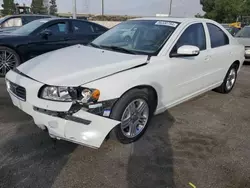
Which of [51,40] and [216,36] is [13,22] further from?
[216,36]

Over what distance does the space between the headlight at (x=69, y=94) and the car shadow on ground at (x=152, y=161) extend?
0.87 m

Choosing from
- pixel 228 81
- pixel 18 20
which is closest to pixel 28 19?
pixel 18 20

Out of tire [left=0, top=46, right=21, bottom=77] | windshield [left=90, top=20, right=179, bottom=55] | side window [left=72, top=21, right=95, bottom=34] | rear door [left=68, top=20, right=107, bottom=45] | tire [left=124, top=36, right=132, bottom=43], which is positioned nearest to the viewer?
windshield [left=90, top=20, right=179, bottom=55]

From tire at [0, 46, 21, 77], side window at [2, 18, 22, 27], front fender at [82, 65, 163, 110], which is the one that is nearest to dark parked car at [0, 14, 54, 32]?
side window at [2, 18, 22, 27]

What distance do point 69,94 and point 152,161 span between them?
1191mm

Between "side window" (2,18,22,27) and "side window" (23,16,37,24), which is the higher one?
"side window" (23,16,37,24)

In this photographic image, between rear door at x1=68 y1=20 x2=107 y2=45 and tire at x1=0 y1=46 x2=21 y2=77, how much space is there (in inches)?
58.1

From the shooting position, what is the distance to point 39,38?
618 cm

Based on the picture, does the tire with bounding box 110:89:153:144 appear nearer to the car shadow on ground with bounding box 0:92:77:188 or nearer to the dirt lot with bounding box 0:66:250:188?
the dirt lot with bounding box 0:66:250:188

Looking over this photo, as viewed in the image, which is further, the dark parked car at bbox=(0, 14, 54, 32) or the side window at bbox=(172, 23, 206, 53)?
the dark parked car at bbox=(0, 14, 54, 32)

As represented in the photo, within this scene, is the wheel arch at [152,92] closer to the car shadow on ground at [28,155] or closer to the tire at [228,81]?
the car shadow on ground at [28,155]

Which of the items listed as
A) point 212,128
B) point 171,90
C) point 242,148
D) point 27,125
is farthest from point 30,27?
point 242,148

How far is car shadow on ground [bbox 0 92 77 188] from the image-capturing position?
2516 millimetres

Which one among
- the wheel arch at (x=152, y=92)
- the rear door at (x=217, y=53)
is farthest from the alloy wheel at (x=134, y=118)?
the rear door at (x=217, y=53)
